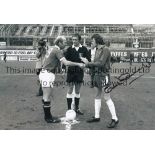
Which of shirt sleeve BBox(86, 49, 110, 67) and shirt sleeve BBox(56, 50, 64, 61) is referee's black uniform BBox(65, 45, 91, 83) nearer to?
shirt sleeve BBox(56, 50, 64, 61)

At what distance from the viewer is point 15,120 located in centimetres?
709

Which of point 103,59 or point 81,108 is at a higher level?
point 103,59

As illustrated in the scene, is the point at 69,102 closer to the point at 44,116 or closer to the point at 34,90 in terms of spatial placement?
the point at 44,116

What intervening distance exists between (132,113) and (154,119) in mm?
688

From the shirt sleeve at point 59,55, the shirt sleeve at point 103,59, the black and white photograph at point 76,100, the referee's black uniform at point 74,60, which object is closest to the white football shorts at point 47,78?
the black and white photograph at point 76,100

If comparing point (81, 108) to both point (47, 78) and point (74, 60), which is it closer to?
point (74, 60)

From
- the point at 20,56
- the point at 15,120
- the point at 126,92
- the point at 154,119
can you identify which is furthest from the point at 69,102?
the point at 20,56

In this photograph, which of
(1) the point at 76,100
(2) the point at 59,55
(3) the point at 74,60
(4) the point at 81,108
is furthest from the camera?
(4) the point at 81,108

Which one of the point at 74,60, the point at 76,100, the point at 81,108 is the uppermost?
the point at 74,60

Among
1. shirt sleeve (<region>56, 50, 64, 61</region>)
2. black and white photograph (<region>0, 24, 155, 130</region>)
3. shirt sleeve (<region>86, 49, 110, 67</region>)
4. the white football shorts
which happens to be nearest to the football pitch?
black and white photograph (<region>0, 24, 155, 130</region>)

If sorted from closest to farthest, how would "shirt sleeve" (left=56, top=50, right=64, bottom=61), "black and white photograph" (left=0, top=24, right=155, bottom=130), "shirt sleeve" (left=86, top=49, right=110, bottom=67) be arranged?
"shirt sleeve" (left=86, top=49, right=110, bottom=67) → "black and white photograph" (left=0, top=24, right=155, bottom=130) → "shirt sleeve" (left=56, top=50, right=64, bottom=61)

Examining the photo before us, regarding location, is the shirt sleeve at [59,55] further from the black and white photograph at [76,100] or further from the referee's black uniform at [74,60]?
the referee's black uniform at [74,60]

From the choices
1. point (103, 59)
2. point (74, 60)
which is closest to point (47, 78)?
point (74, 60)
